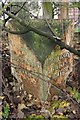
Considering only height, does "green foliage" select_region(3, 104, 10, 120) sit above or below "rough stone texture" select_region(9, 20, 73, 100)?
below

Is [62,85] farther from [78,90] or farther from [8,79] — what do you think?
[8,79]

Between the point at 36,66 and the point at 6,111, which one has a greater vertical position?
the point at 36,66

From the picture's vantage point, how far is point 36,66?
71.1 inches

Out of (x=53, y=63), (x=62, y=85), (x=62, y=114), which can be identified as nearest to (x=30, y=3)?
(x=53, y=63)

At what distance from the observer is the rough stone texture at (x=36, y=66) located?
180 centimetres

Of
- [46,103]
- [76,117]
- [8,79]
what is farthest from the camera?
[8,79]

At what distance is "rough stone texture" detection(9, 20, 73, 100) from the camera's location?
1.80 m

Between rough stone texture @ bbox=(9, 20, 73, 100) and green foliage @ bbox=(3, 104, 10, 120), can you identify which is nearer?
green foliage @ bbox=(3, 104, 10, 120)

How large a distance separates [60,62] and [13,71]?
0.91 ft

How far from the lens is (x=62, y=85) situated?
1.88 metres

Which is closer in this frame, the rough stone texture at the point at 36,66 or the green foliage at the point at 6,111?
the green foliage at the point at 6,111

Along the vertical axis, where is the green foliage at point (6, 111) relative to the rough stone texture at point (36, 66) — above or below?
below

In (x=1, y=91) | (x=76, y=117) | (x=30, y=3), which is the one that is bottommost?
(x=76, y=117)

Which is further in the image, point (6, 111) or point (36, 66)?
point (36, 66)
